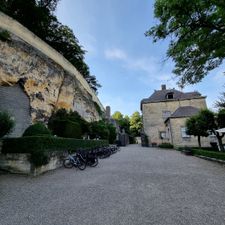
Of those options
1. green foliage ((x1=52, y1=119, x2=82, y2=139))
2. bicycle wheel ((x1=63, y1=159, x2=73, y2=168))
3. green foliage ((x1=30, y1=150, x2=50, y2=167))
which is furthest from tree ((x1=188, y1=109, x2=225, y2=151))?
green foliage ((x1=30, y1=150, x2=50, y2=167))

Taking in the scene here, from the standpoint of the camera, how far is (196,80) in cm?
955

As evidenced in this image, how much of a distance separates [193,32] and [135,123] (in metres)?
45.7

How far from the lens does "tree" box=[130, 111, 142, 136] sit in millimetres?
52250

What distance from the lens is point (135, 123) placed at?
173ft

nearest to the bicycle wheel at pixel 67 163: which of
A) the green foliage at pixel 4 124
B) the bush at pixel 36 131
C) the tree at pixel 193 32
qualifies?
the bush at pixel 36 131

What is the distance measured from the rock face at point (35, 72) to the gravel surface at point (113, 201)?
6.61 metres

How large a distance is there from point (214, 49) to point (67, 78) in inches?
490

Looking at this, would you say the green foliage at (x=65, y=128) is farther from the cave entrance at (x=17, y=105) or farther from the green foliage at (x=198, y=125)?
the green foliage at (x=198, y=125)

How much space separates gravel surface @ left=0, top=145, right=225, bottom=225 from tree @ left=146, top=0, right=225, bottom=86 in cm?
597

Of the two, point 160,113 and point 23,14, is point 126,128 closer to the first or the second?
point 160,113

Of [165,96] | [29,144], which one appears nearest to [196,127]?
[29,144]

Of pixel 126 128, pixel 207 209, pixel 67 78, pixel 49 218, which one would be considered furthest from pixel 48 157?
pixel 126 128

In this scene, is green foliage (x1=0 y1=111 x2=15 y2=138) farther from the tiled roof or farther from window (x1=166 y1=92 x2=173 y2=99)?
window (x1=166 y1=92 x2=173 y2=99)

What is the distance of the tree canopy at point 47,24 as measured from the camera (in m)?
17.9
